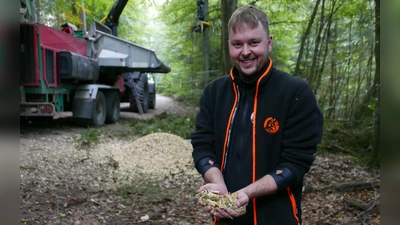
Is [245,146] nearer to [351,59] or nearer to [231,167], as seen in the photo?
[231,167]

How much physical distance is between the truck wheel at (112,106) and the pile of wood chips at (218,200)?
10.6 meters

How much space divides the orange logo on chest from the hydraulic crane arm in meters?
13.1

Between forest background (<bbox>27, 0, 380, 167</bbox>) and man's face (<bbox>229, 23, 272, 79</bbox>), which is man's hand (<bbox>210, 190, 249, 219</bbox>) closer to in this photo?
man's face (<bbox>229, 23, 272, 79</bbox>)

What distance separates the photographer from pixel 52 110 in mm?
8844

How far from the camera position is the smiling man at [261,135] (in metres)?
1.79

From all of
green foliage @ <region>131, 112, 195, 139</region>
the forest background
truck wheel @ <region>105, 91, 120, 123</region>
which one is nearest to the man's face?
the forest background

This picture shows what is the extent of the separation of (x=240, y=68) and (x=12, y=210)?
52.5 inches

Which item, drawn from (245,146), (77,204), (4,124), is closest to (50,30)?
(77,204)

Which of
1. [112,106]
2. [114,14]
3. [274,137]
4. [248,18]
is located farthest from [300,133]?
[114,14]

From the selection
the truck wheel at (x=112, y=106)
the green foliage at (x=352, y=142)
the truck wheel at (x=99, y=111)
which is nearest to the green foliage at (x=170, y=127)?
the truck wheel at (x=112, y=106)

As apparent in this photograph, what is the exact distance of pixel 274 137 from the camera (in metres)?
1.81

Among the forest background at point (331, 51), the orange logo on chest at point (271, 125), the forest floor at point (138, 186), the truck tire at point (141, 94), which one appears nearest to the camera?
the orange logo on chest at point (271, 125)

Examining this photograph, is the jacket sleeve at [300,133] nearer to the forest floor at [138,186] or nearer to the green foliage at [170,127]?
the forest floor at [138,186]

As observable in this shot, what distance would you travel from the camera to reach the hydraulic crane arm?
45.3 feet
